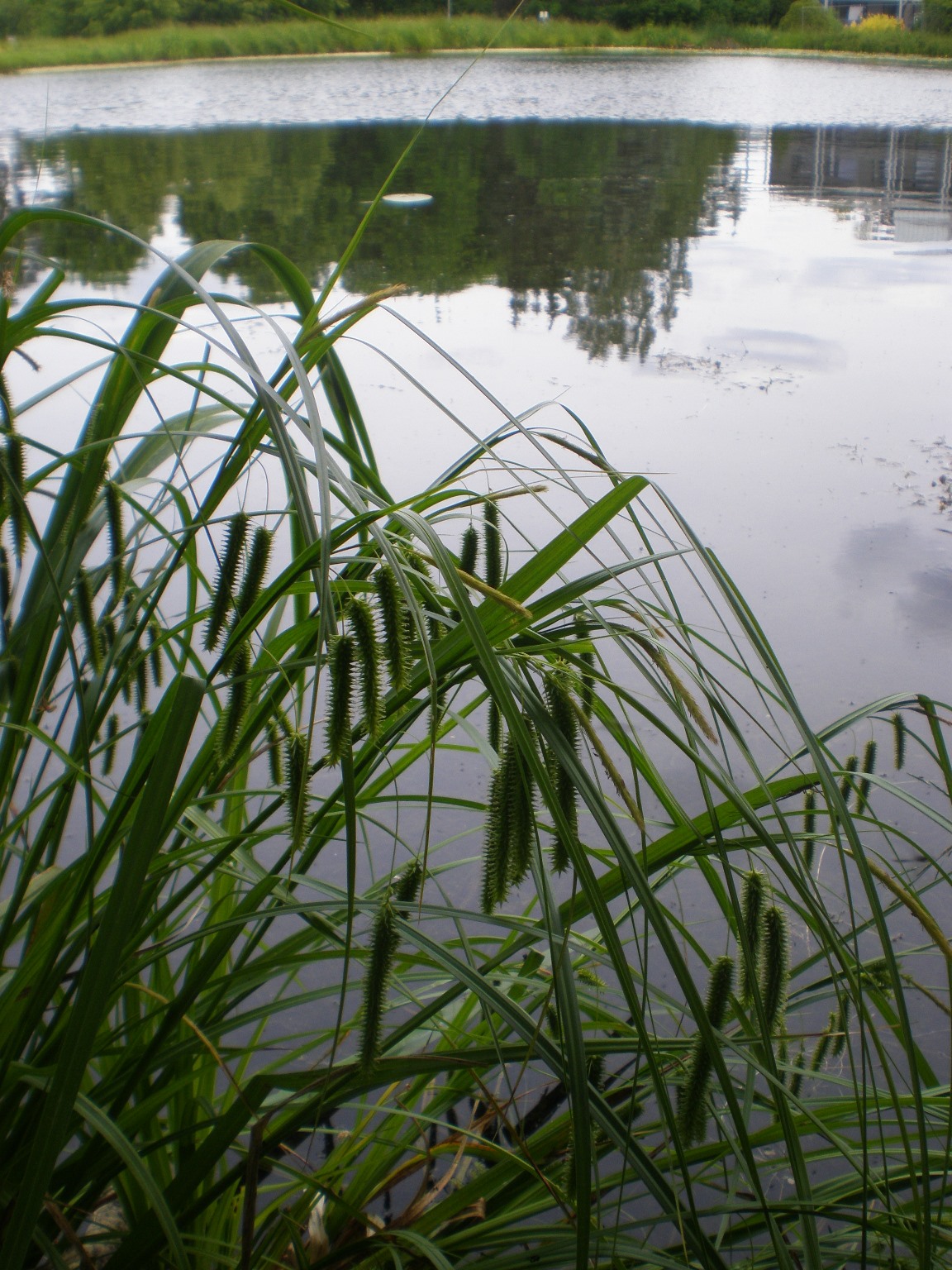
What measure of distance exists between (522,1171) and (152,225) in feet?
15.3

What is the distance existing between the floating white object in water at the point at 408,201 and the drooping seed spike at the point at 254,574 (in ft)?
17.8

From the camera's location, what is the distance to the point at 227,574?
1.71 feet

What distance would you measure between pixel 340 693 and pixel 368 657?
0.07 ft

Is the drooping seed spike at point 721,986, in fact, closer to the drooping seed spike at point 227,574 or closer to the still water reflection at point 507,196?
the drooping seed spike at point 227,574

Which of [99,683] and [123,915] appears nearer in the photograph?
[123,915]

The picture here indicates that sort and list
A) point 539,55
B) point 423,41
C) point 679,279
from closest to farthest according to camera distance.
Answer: point 679,279, point 423,41, point 539,55

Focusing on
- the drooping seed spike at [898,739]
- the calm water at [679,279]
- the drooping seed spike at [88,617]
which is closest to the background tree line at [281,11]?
the calm water at [679,279]

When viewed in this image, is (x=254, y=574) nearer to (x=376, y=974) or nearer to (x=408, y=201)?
(x=376, y=974)

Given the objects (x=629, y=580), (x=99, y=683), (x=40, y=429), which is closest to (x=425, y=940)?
(x=99, y=683)

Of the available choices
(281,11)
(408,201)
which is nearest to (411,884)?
(408,201)

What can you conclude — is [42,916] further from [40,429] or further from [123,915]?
[40,429]

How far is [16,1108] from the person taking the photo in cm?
66

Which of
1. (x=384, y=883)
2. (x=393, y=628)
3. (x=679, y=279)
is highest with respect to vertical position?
(x=679, y=279)

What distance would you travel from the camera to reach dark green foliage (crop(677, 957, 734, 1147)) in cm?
52
